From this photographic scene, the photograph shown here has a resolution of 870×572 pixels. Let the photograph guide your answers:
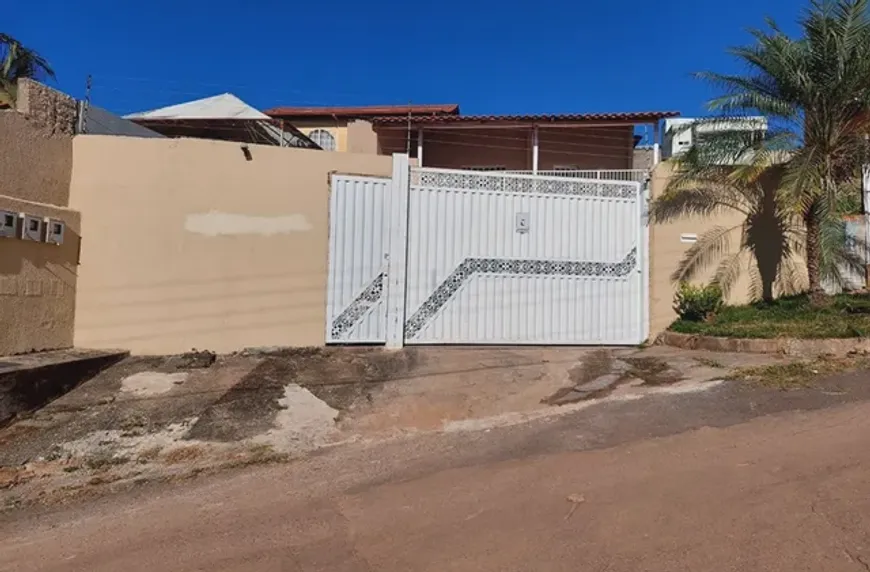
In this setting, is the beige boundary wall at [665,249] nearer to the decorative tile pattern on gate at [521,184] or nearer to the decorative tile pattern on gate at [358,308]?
the decorative tile pattern on gate at [521,184]

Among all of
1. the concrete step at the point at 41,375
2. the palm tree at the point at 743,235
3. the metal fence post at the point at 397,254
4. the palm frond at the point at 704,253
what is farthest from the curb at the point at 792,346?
the concrete step at the point at 41,375

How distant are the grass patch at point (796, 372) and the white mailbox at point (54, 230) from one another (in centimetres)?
803

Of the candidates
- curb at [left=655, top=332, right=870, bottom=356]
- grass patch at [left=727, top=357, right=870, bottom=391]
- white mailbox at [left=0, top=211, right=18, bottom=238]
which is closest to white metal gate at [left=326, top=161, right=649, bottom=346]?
curb at [left=655, top=332, right=870, bottom=356]

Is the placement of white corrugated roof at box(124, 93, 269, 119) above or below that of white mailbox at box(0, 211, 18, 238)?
above

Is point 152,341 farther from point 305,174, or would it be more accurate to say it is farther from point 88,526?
point 88,526

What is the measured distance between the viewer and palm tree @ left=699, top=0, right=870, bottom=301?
8.73 m

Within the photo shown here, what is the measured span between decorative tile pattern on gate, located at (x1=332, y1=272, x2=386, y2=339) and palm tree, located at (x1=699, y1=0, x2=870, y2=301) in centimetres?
541

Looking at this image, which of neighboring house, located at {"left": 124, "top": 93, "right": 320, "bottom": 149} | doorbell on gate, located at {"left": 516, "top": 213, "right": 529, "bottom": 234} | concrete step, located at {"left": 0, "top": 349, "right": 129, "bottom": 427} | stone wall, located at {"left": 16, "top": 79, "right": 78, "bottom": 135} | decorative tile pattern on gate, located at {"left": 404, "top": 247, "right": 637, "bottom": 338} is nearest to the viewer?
concrete step, located at {"left": 0, "top": 349, "right": 129, "bottom": 427}

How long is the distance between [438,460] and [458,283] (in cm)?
451

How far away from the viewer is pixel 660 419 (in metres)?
5.48

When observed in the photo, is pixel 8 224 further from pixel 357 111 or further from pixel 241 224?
pixel 357 111

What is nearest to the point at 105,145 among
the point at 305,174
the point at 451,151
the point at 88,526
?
the point at 305,174

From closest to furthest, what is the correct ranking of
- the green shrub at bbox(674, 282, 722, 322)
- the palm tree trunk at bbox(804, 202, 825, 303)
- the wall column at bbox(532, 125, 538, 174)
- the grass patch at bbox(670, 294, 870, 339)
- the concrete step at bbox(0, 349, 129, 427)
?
the concrete step at bbox(0, 349, 129, 427) < the grass patch at bbox(670, 294, 870, 339) < the palm tree trunk at bbox(804, 202, 825, 303) < the green shrub at bbox(674, 282, 722, 322) < the wall column at bbox(532, 125, 538, 174)

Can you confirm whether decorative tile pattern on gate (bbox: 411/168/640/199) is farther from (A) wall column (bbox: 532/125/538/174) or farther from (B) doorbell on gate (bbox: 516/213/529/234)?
(A) wall column (bbox: 532/125/538/174)
